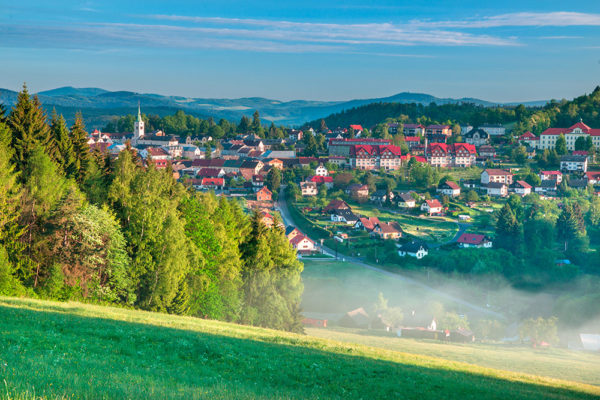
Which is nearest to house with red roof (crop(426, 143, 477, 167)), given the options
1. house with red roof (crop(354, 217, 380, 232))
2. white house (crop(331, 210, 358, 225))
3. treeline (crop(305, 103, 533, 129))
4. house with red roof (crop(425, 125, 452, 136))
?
house with red roof (crop(425, 125, 452, 136))

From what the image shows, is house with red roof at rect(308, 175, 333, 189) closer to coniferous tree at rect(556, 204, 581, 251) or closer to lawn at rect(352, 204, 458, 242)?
lawn at rect(352, 204, 458, 242)

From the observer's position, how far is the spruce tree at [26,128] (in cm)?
2372

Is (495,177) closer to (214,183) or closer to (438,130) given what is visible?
(214,183)

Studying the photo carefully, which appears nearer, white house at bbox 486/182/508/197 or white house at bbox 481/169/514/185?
white house at bbox 486/182/508/197

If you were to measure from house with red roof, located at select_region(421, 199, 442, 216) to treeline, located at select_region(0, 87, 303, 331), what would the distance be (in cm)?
5689

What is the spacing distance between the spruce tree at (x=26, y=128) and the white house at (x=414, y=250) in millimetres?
50560

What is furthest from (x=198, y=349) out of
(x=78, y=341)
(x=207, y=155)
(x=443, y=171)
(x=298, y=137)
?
(x=298, y=137)

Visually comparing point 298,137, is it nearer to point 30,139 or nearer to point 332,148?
point 332,148

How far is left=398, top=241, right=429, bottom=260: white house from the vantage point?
226ft

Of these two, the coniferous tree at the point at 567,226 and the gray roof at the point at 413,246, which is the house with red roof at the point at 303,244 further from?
the coniferous tree at the point at 567,226

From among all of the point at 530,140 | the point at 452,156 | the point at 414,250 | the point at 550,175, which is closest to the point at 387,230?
the point at 414,250

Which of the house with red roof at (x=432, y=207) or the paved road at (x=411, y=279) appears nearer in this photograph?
the paved road at (x=411, y=279)

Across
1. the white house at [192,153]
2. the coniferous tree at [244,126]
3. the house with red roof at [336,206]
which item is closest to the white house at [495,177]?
the house with red roof at [336,206]

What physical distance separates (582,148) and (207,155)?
74.4 metres
